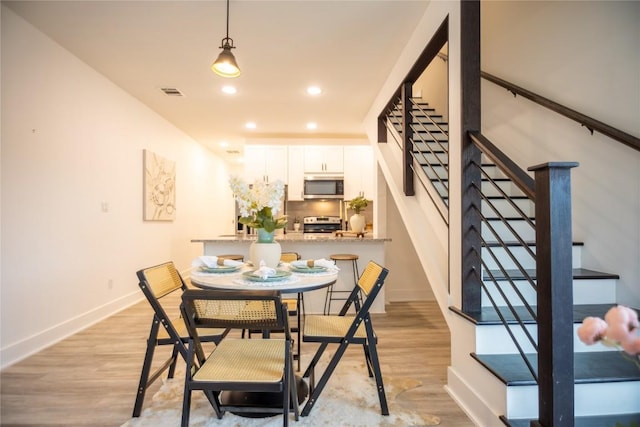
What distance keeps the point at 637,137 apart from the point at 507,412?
176 cm

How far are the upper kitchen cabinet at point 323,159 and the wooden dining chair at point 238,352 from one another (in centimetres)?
453

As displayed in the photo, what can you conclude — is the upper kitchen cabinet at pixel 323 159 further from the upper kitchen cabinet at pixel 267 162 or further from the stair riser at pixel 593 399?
the stair riser at pixel 593 399

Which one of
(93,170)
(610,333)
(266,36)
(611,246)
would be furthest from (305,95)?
(610,333)

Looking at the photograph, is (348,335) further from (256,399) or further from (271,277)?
(256,399)

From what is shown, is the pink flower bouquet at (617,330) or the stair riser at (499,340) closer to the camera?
the pink flower bouquet at (617,330)

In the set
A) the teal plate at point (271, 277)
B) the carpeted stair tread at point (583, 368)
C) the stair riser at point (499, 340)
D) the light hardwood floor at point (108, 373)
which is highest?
the teal plate at point (271, 277)

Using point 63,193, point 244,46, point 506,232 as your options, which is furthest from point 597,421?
point 63,193

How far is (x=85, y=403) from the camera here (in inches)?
77.0

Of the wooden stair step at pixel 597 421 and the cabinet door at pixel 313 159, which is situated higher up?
the cabinet door at pixel 313 159

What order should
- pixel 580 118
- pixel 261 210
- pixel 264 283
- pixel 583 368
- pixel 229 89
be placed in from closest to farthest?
pixel 583 368
pixel 264 283
pixel 261 210
pixel 580 118
pixel 229 89

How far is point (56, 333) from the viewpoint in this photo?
9.52 ft

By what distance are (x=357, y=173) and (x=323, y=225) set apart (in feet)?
3.80

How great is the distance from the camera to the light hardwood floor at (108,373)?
185cm

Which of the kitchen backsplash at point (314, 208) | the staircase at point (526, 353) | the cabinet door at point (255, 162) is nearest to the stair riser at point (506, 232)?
the staircase at point (526, 353)
